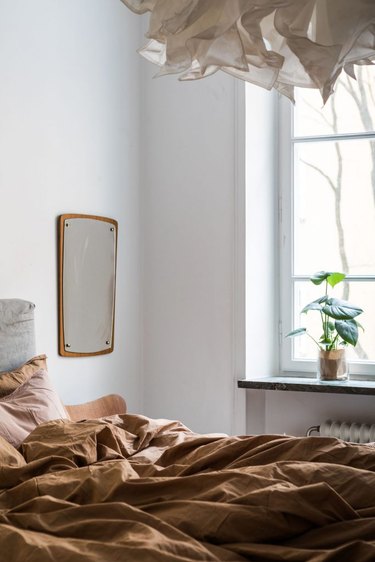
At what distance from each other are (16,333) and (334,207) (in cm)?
201

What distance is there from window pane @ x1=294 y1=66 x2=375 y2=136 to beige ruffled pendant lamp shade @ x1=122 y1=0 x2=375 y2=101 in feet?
7.32

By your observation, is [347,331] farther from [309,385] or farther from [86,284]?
[86,284]

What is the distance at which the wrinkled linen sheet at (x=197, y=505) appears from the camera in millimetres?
1675

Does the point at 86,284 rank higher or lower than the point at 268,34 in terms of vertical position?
lower

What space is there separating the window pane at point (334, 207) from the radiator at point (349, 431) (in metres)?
0.82

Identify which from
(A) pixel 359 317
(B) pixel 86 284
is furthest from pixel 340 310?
(B) pixel 86 284

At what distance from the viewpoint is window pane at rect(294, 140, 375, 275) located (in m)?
4.26

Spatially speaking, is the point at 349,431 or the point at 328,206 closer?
the point at 349,431

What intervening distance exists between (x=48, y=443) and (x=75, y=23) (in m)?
2.21

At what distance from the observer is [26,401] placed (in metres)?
2.81

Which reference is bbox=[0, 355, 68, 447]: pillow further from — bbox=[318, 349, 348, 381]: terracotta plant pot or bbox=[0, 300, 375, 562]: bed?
bbox=[318, 349, 348, 381]: terracotta plant pot

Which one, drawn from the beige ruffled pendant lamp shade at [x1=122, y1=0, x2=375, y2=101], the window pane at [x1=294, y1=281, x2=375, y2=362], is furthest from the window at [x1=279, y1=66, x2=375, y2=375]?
the beige ruffled pendant lamp shade at [x1=122, y1=0, x2=375, y2=101]

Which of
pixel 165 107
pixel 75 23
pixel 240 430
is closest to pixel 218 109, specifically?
pixel 165 107

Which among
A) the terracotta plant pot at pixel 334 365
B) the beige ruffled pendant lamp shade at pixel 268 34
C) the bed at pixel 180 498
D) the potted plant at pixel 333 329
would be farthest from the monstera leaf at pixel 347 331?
the beige ruffled pendant lamp shade at pixel 268 34
